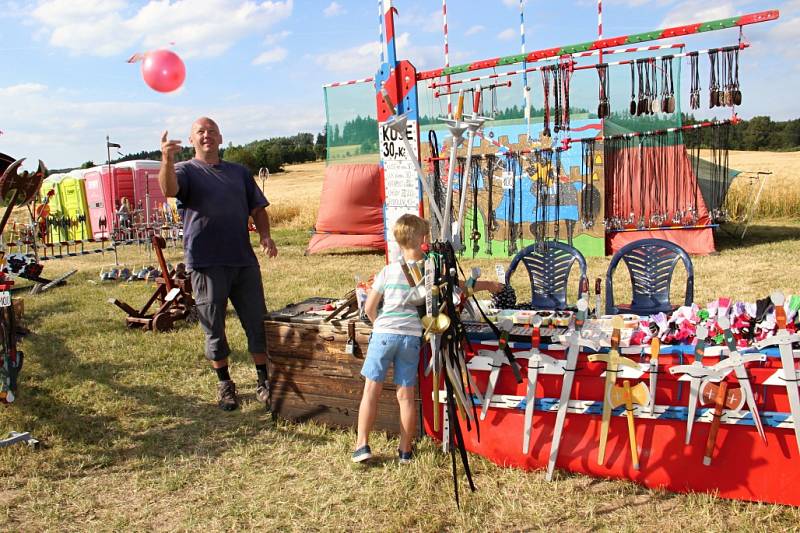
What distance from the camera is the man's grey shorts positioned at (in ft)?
13.7

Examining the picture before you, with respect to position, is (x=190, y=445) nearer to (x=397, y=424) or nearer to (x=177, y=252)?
(x=397, y=424)

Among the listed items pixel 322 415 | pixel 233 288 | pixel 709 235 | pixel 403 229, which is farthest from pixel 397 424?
pixel 709 235

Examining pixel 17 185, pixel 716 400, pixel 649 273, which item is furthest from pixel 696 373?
pixel 17 185

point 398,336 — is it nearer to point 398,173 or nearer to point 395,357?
point 395,357

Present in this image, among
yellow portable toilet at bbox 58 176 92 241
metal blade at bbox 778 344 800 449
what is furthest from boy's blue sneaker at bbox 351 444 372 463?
yellow portable toilet at bbox 58 176 92 241

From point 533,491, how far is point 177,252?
14.2 meters

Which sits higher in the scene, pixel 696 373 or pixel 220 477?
pixel 696 373

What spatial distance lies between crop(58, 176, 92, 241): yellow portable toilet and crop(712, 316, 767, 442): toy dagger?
24.5 meters

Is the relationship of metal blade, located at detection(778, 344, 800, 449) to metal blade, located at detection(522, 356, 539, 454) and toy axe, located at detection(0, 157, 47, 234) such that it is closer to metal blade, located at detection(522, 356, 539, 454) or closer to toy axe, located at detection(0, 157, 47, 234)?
metal blade, located at detection(522, 356, 539, 454)

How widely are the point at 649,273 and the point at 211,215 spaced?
2.90 m

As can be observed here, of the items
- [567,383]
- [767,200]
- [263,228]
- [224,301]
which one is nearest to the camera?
[567,383]

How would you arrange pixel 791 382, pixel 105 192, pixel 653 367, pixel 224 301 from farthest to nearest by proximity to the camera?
pixel 105 192, pixel 224 301, pixel 653 367, pixel 791 382

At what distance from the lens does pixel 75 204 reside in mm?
24922

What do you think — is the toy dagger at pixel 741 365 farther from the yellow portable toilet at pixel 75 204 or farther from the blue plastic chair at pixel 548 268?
the yellow portable toilet at pixel 75 204
